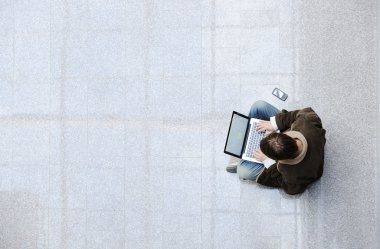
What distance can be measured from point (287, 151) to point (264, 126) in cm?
52

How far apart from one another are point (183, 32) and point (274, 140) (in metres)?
1.30

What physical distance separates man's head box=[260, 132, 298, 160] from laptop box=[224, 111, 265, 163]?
0.47m

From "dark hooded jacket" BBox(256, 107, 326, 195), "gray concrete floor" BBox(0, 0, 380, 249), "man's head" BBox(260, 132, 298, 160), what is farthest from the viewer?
"gray concrete floor" BBox(0, 0, 380, 249)

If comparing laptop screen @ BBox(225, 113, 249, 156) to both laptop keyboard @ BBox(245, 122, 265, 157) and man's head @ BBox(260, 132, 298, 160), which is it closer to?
laptop keyboard @ BBox(245, 122, 265, 157)

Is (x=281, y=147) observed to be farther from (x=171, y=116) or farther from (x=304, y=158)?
(x=171, y=116)

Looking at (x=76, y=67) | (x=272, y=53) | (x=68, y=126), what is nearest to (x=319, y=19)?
(x=272, y=53)

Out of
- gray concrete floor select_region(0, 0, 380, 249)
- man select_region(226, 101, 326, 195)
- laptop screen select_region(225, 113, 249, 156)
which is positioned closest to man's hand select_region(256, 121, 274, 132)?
man select_region(226, 101, 326, 195)

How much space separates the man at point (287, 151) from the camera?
2.41m

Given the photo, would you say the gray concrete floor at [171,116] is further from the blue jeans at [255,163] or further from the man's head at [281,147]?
the man's head at [281,147]

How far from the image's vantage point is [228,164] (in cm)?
312

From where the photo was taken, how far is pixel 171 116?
3180mm

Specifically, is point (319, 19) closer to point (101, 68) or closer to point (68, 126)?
point (101, 68)

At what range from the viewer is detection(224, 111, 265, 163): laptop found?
115 inches

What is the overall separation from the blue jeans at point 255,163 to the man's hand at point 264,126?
0.27ft
